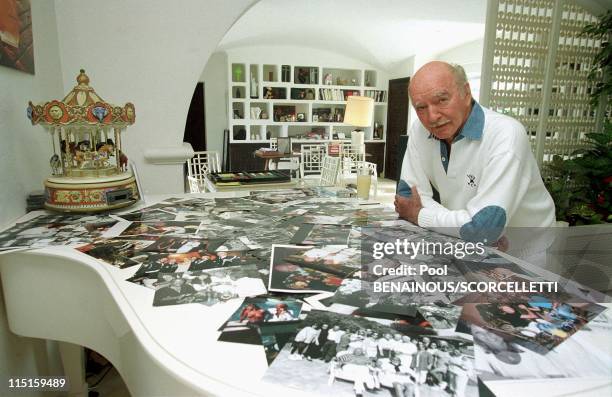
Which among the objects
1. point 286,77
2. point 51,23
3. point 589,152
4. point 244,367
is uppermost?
point 286,77

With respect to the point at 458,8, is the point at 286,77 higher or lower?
lower

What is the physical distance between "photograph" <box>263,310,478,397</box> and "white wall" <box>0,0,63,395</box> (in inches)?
49.0

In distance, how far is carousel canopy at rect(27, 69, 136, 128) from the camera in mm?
1498

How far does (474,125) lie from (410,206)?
365mm

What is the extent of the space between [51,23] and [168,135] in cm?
76

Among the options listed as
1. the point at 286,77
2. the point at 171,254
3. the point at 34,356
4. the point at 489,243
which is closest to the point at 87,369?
the point at 34,356

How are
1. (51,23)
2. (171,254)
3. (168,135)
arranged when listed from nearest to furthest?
(171,254) → (51,23) → (168,135)

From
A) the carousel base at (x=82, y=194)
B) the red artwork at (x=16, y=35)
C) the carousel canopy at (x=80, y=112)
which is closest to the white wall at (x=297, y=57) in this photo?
the red artwork at (x=16, y=35)

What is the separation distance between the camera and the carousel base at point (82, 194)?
1558mm

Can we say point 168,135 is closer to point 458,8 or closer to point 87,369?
point 87,369

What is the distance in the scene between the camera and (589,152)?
3.67 metres

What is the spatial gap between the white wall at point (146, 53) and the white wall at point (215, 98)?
6048 mm

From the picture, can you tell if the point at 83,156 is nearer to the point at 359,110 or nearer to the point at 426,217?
the point at 426,217

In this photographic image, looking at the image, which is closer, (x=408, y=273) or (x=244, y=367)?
(x=244, y=367)
